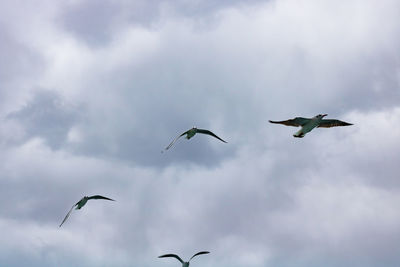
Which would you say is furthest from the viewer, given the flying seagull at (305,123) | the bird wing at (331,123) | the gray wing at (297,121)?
the bird wing at (331,123)

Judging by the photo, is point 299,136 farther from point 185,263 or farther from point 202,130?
point 185,263

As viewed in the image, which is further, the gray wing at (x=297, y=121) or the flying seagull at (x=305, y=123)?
the gray wing at (x=297, y=121)

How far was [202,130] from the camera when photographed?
7538 cm

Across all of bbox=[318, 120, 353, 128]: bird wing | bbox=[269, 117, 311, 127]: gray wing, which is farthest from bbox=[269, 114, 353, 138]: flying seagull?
bbox=[318, 120, 353, 128]: bird wing

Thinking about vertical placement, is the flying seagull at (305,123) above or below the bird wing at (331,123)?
below

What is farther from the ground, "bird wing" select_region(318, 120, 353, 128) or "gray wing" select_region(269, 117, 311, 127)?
"bird wing" select_region(318, 120, 353, 128)

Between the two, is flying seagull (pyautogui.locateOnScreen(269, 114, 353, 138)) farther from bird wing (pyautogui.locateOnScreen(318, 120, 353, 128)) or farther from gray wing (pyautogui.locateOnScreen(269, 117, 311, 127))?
bird wing (pyautogui.locateOnScreen(318, 120, 353, 128))

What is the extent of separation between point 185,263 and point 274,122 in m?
18.1

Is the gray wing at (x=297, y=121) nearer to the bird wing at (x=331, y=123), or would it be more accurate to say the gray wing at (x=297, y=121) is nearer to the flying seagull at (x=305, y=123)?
the flying seagull at (x=305, y=123)

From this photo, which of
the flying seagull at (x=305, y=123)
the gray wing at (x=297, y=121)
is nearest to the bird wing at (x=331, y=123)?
the flying seagull at (x=305, y=123)

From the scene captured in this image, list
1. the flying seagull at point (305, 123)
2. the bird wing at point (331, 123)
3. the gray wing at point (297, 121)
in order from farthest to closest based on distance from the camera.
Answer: the bird wing at point (331, 123) → the gray wing at point (297, 121) → the flying seagull at point (305, 123)

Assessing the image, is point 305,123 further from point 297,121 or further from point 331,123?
point 331,123

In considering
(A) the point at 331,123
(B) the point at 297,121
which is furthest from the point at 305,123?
(A) the point at 331,123

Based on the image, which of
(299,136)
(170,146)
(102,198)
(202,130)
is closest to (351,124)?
(299,136)
